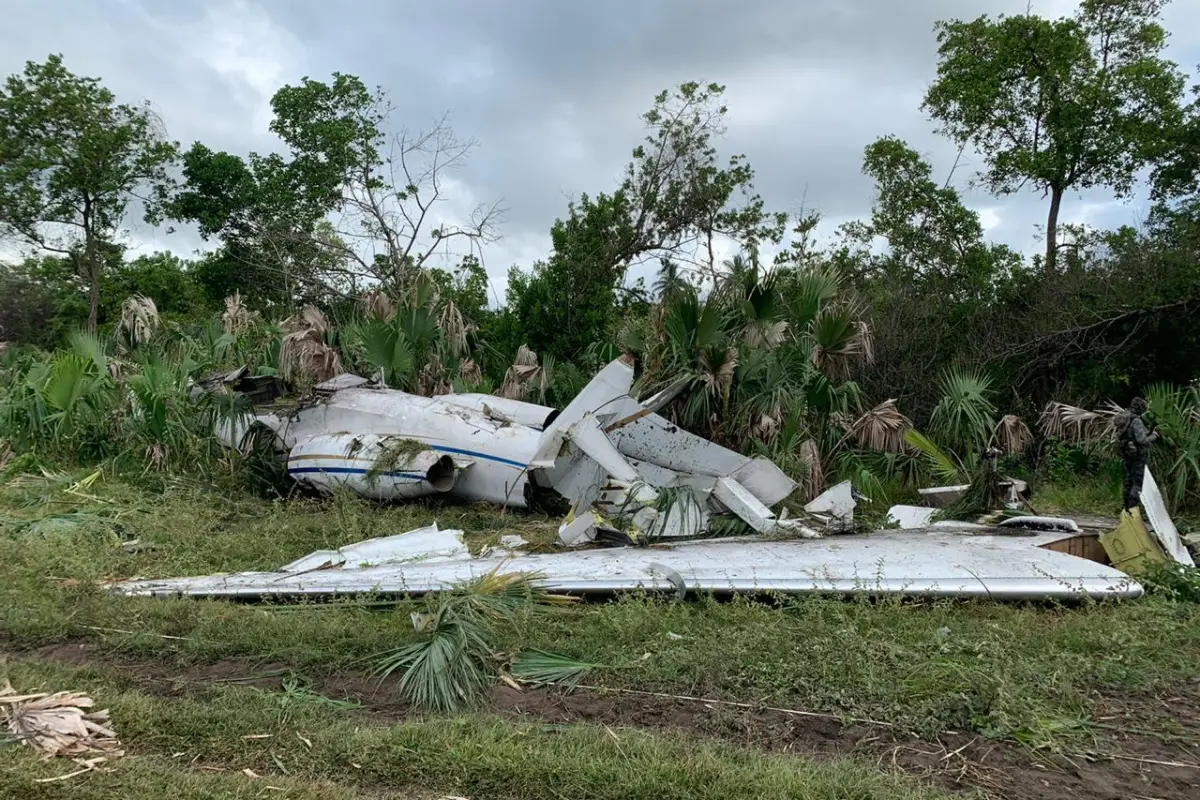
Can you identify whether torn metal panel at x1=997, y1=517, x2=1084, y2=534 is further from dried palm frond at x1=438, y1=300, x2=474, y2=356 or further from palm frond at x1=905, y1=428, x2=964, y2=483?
dried palm frond at x1=438, y1=300, x2=474, y2=356

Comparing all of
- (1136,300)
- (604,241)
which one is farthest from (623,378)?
(604,241)

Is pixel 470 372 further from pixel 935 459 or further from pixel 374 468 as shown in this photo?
pixel 935 459

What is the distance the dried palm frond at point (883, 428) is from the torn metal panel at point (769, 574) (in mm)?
2637

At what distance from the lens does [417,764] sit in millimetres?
3211

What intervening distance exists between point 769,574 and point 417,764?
304 centimetres

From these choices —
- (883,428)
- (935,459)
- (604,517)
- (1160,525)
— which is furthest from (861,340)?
(604,517)

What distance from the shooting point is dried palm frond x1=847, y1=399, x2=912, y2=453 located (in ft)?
29.4

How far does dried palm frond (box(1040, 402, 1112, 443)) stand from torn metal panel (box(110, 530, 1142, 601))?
2.87 metres

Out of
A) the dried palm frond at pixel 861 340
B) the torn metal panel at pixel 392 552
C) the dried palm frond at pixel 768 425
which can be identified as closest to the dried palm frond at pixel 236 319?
the torn metal panel at pixel 392 552

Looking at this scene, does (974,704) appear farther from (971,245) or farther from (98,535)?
(971,245)

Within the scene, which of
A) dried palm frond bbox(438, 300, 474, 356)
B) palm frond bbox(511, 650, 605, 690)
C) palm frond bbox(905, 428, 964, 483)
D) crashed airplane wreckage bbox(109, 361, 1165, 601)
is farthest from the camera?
dried palm frond bbox(438, 300, 474, 356)

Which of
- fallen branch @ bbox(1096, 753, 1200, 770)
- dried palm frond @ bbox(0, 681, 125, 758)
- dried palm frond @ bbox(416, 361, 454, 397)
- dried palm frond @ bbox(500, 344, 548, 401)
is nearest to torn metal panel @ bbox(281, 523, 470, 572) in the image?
dried palm frond @ bbox(0, 681, 125, 758)

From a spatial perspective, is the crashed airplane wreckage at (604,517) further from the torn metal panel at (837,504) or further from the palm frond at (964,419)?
the palm frond at (964,419)

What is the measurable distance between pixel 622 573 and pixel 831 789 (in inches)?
113
